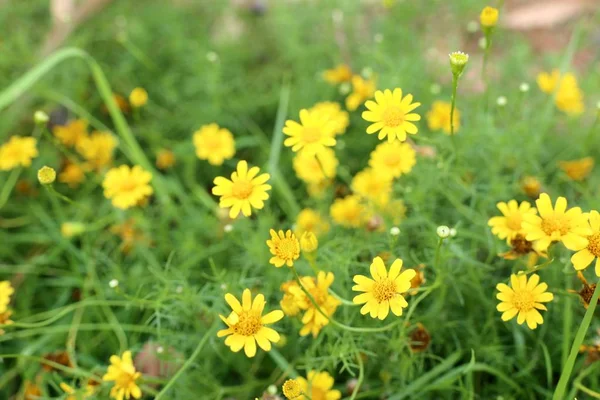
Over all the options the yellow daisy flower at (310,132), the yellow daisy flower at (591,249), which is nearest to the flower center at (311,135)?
the yellow daisy flower at (310,132)

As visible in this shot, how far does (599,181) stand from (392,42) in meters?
Answer: 0.97

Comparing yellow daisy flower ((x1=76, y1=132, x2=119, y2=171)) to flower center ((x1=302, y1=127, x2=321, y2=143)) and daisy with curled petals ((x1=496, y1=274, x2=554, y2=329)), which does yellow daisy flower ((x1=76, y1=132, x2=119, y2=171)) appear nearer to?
flower center ((x1=302, y1=127, x2=321, y2=143))

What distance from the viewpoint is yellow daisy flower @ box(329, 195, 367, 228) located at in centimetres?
171

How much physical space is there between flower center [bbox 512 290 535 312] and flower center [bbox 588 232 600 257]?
15cm

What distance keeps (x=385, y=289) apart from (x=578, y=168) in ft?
3.07

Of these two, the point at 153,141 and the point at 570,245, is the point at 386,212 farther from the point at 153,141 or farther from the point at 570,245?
the point at 153,141

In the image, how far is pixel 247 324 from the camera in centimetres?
118

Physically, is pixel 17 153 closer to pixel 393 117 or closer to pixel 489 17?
pixel 393 117

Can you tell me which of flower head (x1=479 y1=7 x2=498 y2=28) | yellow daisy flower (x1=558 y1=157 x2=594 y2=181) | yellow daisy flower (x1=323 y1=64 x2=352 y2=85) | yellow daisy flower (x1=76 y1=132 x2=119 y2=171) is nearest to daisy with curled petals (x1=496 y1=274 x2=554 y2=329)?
flower head (x1=479 y1=7 x2=498 y2=28)

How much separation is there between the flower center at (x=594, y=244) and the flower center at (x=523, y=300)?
15 centimetres

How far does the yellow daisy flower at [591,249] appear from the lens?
43.9 inches

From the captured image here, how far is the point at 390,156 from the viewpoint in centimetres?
163

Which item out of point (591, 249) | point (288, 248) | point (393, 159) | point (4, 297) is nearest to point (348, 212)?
point (393, 159)

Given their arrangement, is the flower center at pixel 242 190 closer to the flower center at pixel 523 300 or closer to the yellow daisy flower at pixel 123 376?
the yellow daisy flower at pixel 123 376
